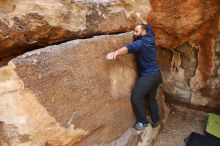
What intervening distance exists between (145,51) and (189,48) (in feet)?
3.65

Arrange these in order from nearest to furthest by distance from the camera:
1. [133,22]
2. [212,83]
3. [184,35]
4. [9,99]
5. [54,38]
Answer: [9,99]
[54,38]
[133,22]
[184,35]
[212,83]

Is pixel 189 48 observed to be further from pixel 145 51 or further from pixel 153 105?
pixel 145 51

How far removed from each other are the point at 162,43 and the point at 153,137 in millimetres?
1090

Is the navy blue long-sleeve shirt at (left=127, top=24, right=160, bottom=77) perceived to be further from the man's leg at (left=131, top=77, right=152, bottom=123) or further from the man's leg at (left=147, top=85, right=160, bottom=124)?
the man's leg at (left=147, top=85, right=160, bottom=124)

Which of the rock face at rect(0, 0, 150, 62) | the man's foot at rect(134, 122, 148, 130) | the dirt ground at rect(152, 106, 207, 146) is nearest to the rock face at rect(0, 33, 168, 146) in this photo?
the man's foot at rect(134, 122, 148, 130)

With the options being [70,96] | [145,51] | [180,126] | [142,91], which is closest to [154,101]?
[142,91]

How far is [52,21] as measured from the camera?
8.12ft

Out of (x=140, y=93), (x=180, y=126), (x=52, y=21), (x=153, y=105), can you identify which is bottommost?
(x=180, y=126)

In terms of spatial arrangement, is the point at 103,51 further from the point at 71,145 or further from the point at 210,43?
the point at 210,43

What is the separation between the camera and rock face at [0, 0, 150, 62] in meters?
2.26

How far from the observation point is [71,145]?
2.42m

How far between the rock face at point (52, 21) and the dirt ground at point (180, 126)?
136cm

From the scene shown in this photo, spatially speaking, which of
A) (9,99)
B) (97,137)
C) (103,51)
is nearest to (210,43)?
(103,51)

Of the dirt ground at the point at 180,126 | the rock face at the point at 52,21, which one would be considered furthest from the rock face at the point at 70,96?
the dirt ground at the point at 180,126
